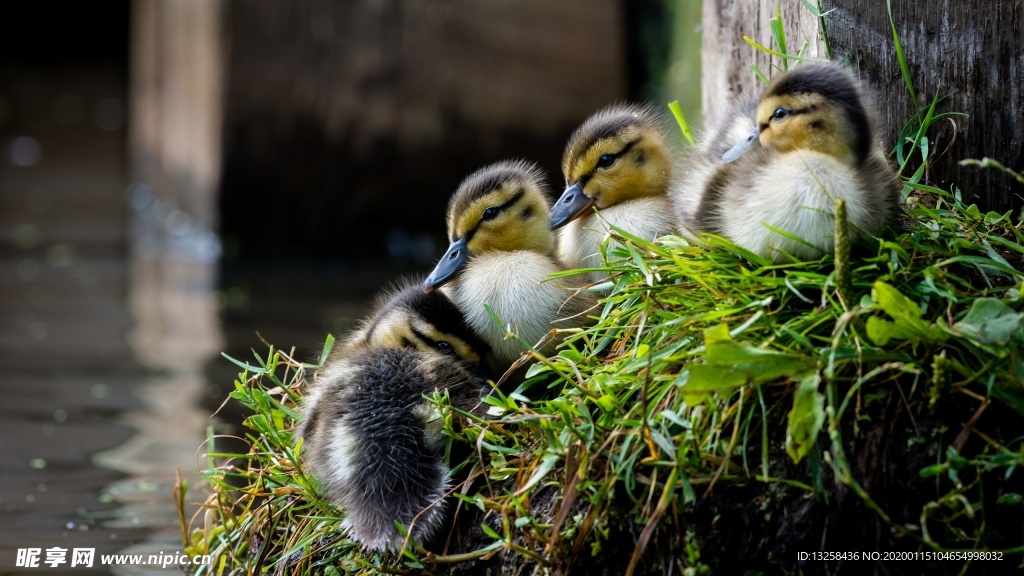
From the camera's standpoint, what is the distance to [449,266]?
143 inches

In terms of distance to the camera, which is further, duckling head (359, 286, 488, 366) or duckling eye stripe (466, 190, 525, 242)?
duckling eye stripe (466, 190, 525, 242)

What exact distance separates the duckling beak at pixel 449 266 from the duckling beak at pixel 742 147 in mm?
873

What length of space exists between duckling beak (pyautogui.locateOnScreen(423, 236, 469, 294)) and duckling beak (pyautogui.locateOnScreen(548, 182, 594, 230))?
29 cm

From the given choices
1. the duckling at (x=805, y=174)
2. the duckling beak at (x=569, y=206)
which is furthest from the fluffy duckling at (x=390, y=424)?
the duckling at (x=805, y=174)

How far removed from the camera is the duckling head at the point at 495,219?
12.1 feet

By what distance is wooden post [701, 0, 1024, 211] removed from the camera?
358 centimetres

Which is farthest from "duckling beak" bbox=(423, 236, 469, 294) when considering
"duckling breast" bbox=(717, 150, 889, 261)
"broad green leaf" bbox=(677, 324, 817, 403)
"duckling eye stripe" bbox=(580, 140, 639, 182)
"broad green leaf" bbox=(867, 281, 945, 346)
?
"broad green leaf" bbox=(867, 281, 945, 346)

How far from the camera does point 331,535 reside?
321 centimetres

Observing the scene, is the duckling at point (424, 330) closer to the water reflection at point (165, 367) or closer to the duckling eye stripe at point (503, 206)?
the duckling eye stripe at point (503, 206)

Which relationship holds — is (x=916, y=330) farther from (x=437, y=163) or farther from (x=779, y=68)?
(x=437, y=163)

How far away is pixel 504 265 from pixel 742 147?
0.78 metres

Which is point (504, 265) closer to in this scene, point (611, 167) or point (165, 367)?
point (611, 167)

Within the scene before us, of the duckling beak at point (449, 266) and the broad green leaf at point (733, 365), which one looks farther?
the duckling beak at point (449, 266)

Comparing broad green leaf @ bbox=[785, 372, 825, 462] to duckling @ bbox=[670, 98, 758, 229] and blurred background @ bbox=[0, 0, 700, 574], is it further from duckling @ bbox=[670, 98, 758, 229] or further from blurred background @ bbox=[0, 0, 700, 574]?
blurred background @ bbox=[0, 0, 700, 574]
